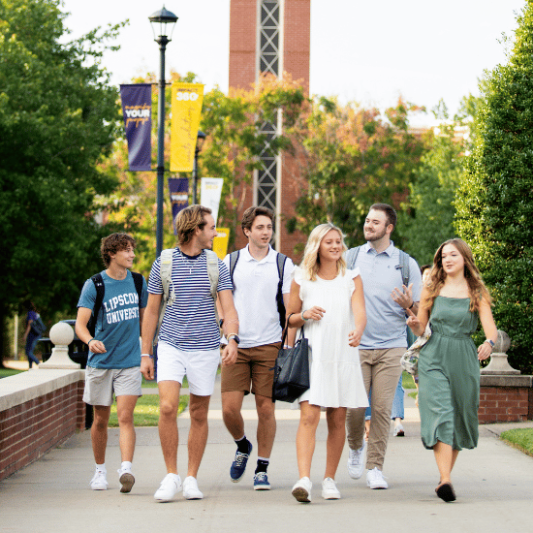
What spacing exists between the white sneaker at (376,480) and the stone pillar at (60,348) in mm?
4718

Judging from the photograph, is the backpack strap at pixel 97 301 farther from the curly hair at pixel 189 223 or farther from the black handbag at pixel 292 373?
the black handbag at pixel 292 373

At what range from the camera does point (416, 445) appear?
9.30 meters

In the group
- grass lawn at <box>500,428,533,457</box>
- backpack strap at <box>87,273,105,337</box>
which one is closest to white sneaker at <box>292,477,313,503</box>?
backpack strap at <box>87,273,105,337</box>

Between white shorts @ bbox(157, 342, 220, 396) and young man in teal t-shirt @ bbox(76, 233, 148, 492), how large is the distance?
21.8 inches

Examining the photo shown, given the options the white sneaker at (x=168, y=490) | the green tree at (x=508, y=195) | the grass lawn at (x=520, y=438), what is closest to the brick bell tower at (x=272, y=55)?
the green tree at (x=508, y=195)

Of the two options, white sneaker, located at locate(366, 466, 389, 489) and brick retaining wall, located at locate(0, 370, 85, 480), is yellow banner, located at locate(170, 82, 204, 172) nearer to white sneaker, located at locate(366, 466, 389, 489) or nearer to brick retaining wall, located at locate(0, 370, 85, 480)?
brick retaining wall, located at locate(0, 370, 85, 480)

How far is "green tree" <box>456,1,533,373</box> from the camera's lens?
1166 cm

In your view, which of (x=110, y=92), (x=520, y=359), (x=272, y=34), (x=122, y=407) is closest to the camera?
(x=122, y=407)

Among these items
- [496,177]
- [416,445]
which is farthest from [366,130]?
[416,445]

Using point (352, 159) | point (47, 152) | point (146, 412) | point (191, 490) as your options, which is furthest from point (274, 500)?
point (352, 159)

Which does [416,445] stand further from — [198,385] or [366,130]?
[366,130]

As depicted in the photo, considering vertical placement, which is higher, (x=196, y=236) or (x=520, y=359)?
(x=196, y=236)

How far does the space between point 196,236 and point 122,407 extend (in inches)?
54.2

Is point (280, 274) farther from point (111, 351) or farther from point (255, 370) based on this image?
point (111, 351)
